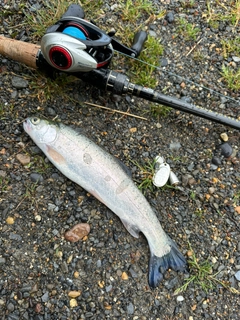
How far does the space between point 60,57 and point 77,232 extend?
A: 1556mm

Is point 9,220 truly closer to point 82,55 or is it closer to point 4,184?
point 4,184

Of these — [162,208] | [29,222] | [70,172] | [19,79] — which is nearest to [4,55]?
[19,79]

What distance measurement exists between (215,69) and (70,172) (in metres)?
2.07

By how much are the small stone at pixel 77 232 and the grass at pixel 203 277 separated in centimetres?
101

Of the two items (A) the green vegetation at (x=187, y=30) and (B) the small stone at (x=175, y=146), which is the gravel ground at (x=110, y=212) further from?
(A) the green vegetation at (x=187, y=30)

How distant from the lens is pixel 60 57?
11.3 ft

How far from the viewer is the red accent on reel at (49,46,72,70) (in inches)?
132

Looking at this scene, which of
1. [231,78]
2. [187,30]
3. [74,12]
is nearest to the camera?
[74,12]

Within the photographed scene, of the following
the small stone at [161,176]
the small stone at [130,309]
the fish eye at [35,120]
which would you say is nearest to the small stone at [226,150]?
the small stone at [161,176]

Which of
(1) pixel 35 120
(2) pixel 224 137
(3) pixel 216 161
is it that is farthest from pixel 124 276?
(2) pixel 224 137

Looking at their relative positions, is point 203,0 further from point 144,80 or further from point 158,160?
point 158,160

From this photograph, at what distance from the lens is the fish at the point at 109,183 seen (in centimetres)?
366

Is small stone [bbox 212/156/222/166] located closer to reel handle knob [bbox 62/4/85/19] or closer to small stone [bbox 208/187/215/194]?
small stone [bbox 208/187/215/194]

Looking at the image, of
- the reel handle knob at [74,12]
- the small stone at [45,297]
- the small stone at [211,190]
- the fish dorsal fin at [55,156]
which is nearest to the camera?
the small stone at [45,297]
